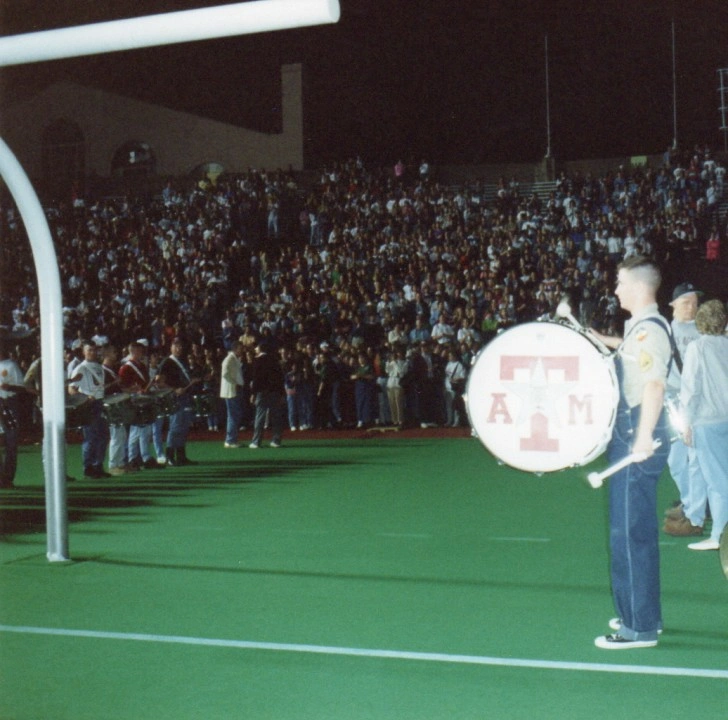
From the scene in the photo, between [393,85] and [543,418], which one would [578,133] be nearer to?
[393,85]

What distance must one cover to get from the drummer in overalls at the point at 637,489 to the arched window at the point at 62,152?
4127 cm

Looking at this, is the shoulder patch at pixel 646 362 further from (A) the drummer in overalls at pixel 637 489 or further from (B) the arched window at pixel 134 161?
(B) the arched window at pixel 134 161

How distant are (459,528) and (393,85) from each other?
→ 35309 mm

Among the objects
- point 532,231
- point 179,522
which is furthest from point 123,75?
point 179,522

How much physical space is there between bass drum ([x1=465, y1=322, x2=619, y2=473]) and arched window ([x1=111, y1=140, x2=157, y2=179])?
39.7m

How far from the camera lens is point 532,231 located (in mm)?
29578

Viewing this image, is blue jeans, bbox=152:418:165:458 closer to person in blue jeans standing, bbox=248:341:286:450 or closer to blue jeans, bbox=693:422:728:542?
person in blue jeans standing, bbox=248:341:286:450

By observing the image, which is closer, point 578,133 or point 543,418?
point 543,418

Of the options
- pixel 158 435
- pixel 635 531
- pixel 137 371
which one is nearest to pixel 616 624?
pixel 635 531

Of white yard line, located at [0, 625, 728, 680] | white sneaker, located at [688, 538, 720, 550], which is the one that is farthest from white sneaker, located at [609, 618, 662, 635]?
white sneaker, located at [688, 538, 720, 550]

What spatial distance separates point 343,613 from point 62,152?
40868 mm

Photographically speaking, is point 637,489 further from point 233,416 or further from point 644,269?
point 233,416

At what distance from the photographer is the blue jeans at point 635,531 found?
623 cm

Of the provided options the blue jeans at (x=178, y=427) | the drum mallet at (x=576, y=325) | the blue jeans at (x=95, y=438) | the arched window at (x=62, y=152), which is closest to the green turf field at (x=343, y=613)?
the drum mallet at (x=576, y=325)
